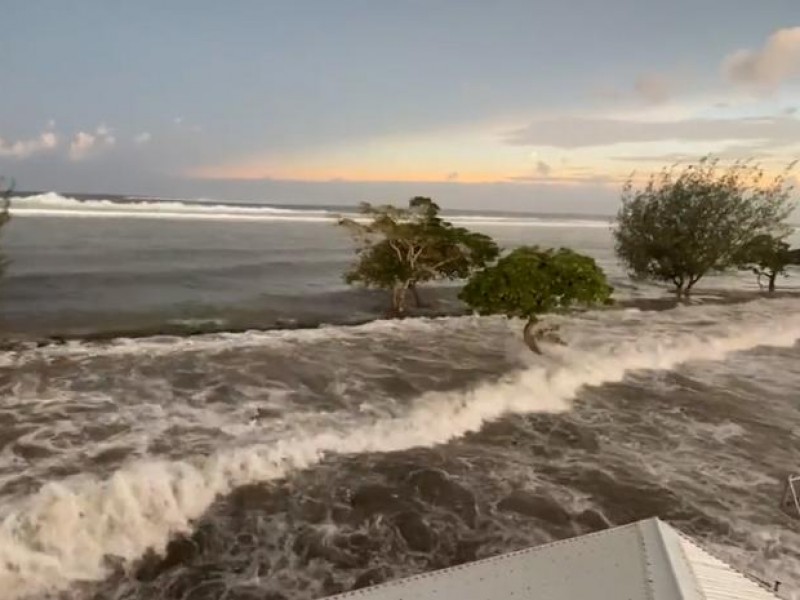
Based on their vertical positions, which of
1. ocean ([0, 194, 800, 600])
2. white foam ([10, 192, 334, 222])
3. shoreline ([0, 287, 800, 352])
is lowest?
ocean ([0, 194, 800, 600])

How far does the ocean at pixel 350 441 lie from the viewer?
33.3 feet

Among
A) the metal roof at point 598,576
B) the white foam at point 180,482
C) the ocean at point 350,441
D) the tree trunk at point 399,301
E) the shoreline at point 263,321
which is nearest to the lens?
the metal roof at point 598,576

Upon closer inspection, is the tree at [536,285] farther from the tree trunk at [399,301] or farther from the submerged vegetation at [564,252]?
the tree trunk at [399,301]

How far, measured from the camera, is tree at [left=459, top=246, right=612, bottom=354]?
20.3m

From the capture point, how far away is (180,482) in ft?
38.7

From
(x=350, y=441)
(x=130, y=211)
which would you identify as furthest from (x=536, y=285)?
(x=130, y=211)

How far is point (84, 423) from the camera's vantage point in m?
14.9

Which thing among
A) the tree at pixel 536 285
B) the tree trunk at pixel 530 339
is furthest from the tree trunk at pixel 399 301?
the tree at pixel 536 285

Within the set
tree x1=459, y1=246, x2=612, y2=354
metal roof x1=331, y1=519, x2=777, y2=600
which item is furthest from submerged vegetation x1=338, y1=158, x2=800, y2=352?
metal roof x1=331, y1=519, x2=777, y2=600

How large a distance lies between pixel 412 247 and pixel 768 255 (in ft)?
88.7

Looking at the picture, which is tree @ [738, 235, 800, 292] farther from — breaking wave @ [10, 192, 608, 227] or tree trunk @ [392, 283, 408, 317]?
breaking wave @ [10, 192, 608, 227]

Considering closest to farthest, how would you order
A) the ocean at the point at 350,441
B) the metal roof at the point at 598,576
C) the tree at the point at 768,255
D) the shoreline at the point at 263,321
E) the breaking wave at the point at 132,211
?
the metal roof at the point at 598,576, the ocean at the point at 350,441, the shoreline at the point at 263,321, the tree at the point at 768,255, the breaking wave at the point at 132,211

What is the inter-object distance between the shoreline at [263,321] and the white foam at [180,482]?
11.1 metres

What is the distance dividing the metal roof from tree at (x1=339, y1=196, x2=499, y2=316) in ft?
73.1
